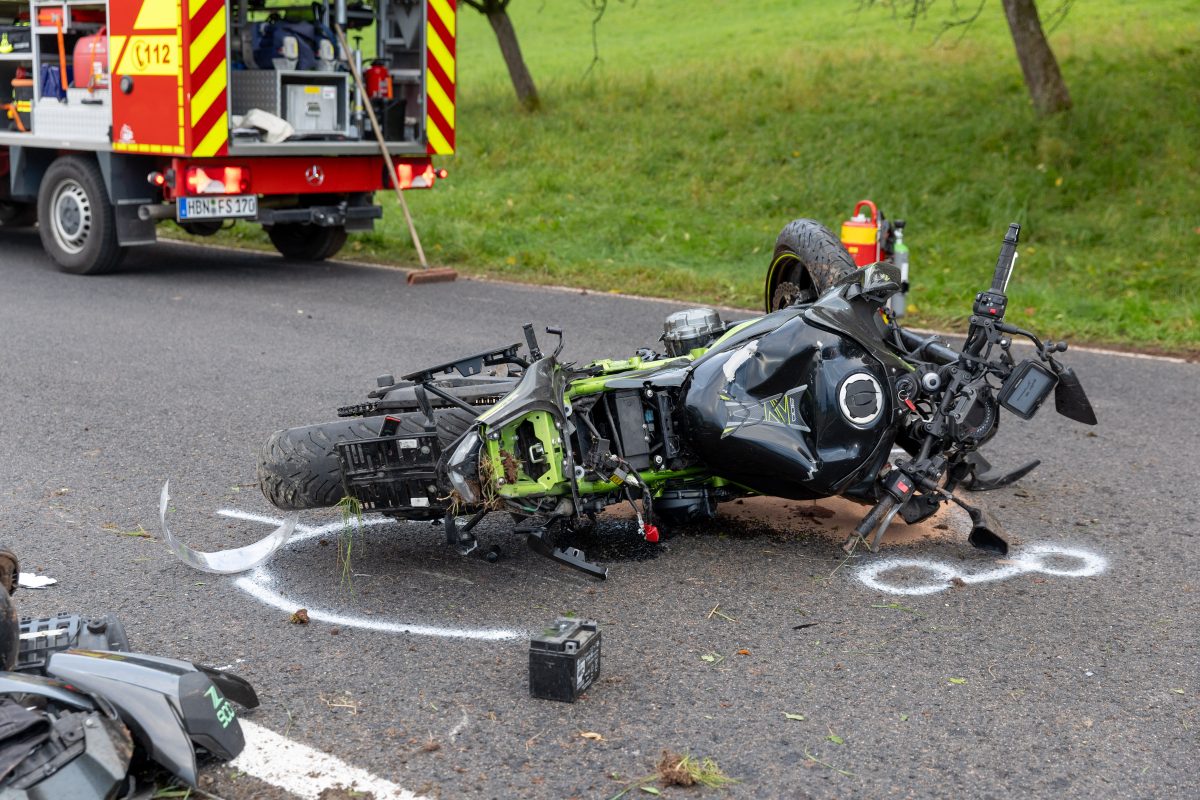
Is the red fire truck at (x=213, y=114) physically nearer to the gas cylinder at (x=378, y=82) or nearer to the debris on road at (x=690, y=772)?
the gas cylinder at (x=378, y=82)

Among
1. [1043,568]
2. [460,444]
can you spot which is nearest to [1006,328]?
[1043,568]

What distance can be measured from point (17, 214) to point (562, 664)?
1203cm

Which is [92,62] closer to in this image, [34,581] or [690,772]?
[34,581]

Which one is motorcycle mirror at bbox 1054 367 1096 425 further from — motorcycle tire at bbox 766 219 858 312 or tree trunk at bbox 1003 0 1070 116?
tree trunk at bbox 1003 0 1070 116

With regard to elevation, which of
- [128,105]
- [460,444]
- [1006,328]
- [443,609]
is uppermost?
[128,105]

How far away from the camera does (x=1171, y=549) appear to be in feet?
16.5

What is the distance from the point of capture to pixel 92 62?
10.9 m

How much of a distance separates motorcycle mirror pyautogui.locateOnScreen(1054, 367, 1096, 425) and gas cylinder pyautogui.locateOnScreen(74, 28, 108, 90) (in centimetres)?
860

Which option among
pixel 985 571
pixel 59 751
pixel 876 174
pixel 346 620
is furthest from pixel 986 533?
pixel 876 174

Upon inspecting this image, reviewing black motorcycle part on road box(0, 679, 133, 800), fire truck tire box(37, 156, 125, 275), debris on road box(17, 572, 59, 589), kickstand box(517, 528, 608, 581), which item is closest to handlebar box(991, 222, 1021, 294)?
kickstand box(517, 528, 608, 581)

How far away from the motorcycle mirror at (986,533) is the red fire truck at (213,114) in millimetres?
7336

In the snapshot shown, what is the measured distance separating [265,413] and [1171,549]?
13.6 feet

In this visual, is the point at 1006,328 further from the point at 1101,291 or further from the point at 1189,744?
the point at 1101,291

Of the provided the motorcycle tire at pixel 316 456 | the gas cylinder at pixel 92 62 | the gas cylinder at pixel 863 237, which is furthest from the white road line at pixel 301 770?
the gas cylinder at pixel 92 62
